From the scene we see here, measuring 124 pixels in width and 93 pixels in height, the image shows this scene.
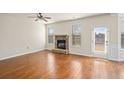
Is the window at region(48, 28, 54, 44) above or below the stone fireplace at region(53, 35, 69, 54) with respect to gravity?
above

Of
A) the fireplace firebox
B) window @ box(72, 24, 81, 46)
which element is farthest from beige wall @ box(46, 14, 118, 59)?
the fireplace firebox

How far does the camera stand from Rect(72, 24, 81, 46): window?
8110 millimetres

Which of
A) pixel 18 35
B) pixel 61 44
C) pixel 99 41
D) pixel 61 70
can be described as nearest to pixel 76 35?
pixel 61 44

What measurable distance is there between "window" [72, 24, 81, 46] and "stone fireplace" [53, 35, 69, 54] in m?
0.55

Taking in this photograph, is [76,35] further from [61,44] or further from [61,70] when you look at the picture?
[61,70]

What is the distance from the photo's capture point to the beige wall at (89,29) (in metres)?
A: 6.13

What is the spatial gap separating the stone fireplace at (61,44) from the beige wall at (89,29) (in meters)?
0.30

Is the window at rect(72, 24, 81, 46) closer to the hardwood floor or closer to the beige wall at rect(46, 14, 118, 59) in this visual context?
the beige wall at rect(46, 14, 118, 59)

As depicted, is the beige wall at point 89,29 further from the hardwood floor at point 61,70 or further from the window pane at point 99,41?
the hardwood floor at point 61,70

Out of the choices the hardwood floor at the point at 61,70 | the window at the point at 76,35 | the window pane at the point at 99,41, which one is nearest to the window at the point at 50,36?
the window at the point at 76,35

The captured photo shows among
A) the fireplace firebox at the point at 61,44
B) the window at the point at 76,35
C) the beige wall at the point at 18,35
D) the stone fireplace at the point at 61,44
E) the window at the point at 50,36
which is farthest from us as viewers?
the window at the point at 50,36
